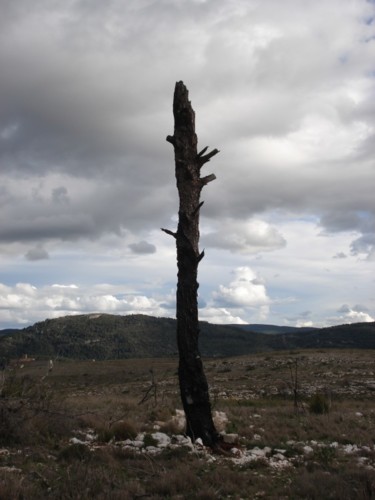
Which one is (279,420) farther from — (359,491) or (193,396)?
(359,491)

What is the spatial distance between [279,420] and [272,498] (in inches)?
293

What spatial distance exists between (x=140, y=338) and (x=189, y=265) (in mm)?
157195

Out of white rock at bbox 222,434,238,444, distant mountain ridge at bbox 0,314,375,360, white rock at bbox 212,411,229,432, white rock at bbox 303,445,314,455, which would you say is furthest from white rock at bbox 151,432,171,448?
distant mountain ridge at bbox 0,314,375,360

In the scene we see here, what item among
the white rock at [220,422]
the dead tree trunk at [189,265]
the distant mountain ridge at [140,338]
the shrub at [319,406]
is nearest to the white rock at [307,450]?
the dead tree trunk at [189,265]

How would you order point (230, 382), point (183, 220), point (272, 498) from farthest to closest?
point (230, 382) < point (183, 220) < point (272, 498)

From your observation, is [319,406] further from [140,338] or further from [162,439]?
[140,338]

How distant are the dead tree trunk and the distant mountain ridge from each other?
408ft

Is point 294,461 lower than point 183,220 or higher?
lower

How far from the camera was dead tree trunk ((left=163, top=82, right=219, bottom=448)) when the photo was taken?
408 inches

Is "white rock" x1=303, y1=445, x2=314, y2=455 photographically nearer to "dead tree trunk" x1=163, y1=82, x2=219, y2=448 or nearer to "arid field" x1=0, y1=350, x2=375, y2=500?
"arid field" x1=0, y1=350, x2=375, y2=500

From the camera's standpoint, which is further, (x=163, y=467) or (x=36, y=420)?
(x=36, y=420)

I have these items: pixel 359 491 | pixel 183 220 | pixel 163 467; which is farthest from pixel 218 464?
pixel 183 220

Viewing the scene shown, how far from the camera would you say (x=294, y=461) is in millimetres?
8680

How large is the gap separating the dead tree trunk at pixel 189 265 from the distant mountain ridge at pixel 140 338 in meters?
124
